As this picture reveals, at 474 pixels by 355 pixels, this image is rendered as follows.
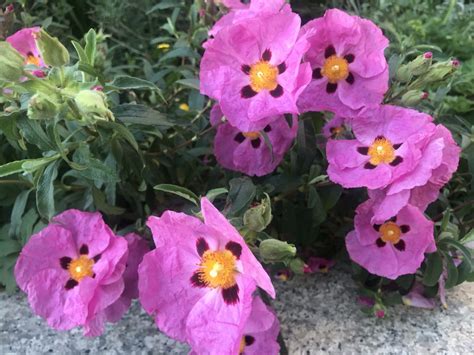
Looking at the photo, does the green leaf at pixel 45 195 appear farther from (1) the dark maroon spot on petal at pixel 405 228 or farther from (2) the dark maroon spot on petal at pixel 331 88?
(1) the dark maroon spot on petal at pixel 405 228

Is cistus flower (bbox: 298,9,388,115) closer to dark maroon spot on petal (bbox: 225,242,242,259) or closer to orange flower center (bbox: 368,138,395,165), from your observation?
orange flower center (bbox: 368,138,395,165)

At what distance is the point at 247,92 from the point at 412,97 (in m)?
0.29

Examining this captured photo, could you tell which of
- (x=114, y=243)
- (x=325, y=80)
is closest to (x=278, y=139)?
(x=325, y=80)

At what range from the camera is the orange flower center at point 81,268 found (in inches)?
41.0

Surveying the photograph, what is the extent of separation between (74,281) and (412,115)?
0.64 m

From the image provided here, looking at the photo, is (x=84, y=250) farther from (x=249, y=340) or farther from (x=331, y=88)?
(x=331, y=88)

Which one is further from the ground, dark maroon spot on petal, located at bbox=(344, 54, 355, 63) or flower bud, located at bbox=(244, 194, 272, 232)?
dark maroon spot on petal, located at bbox=(344, 54, 355, 63)

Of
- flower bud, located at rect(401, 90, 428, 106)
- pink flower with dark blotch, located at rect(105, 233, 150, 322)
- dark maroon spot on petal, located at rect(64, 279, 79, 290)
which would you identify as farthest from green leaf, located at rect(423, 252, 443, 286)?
dark maroon spot on petal, located at rect(64, 279, 79, 290)

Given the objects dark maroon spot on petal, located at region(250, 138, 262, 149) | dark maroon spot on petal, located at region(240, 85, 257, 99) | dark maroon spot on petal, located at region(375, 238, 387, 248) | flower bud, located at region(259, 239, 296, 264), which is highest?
dark maroon spot on petal, located at region(240, 85, 257, 99)

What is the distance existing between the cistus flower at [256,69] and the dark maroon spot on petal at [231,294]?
0.25 meters

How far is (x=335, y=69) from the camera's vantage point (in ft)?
3.35

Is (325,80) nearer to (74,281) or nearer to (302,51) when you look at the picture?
(302,51)

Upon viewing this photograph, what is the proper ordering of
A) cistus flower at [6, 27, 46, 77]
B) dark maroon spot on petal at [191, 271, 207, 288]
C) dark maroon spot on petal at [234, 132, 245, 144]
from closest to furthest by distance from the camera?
dark maroon spot on petal at [191, 271, 207, 288]
dark maroon spot on petal at [234, 132, 245, 144]
cistus flower at [6, 27, 46, 77]

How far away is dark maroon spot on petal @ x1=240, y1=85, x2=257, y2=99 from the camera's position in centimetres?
97
